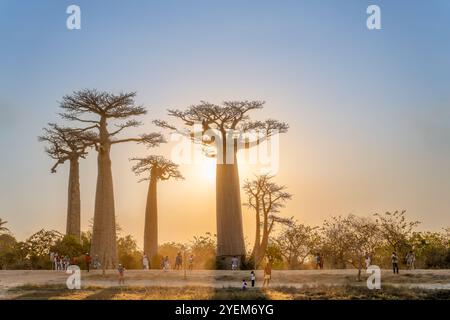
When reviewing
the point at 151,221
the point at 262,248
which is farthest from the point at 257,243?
the point at 151,221

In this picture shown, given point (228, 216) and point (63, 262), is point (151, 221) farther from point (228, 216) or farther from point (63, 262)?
point (63, 262)

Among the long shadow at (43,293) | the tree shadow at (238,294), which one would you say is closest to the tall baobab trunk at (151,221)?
the long shadow at (43,293)

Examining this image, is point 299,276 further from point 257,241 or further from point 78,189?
point 78,189

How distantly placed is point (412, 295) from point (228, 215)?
49.3 ft

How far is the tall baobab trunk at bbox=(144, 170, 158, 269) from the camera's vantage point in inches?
1601

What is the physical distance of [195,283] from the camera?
2633 cm

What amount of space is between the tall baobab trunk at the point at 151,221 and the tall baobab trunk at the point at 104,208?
17.3 feet

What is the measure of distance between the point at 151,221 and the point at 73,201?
4775 mm

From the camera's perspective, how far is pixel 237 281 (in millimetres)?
27688

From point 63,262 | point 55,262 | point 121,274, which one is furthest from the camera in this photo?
point 63,262

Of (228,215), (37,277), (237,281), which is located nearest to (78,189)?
(228,215)

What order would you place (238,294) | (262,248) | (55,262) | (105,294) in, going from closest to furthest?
(238,294) → (105,294) → (55,262) → (262,248)

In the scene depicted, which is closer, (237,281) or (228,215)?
(237,281)
